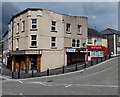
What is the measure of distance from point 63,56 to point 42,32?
16.6 ft

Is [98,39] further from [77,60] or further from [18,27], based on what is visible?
[18,27]

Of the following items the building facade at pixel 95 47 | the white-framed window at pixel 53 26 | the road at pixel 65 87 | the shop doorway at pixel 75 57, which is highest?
the white-framed window at pixel 53 26

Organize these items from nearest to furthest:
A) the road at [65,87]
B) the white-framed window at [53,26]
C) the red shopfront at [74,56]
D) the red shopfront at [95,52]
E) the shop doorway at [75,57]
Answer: the road at [65,87], the white-framed window at [53,26], the red shopfront at [74,56], the shop doorway at [75,57], the red shopfront at [95,52]

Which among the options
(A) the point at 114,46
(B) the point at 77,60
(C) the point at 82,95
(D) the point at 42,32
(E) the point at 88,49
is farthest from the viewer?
(A) the point at 114,46

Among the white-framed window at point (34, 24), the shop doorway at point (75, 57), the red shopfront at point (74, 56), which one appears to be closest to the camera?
the white-framed window at point (34, 24)

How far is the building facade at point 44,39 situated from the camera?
2278 cm

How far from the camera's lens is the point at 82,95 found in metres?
9.84

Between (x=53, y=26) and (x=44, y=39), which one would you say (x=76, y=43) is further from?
(x=44, y=39)

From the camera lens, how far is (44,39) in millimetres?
23250

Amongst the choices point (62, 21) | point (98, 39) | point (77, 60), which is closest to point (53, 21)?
point (62, 21)

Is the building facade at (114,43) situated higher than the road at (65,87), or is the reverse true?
the building facade at (114,43)

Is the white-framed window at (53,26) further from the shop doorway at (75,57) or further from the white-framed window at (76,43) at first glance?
the shop doorway at (75,57)

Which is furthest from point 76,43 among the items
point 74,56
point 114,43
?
point 114,43

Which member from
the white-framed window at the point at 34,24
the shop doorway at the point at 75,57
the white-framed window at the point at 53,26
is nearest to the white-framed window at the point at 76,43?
the shop doorway at the point at 75,57
